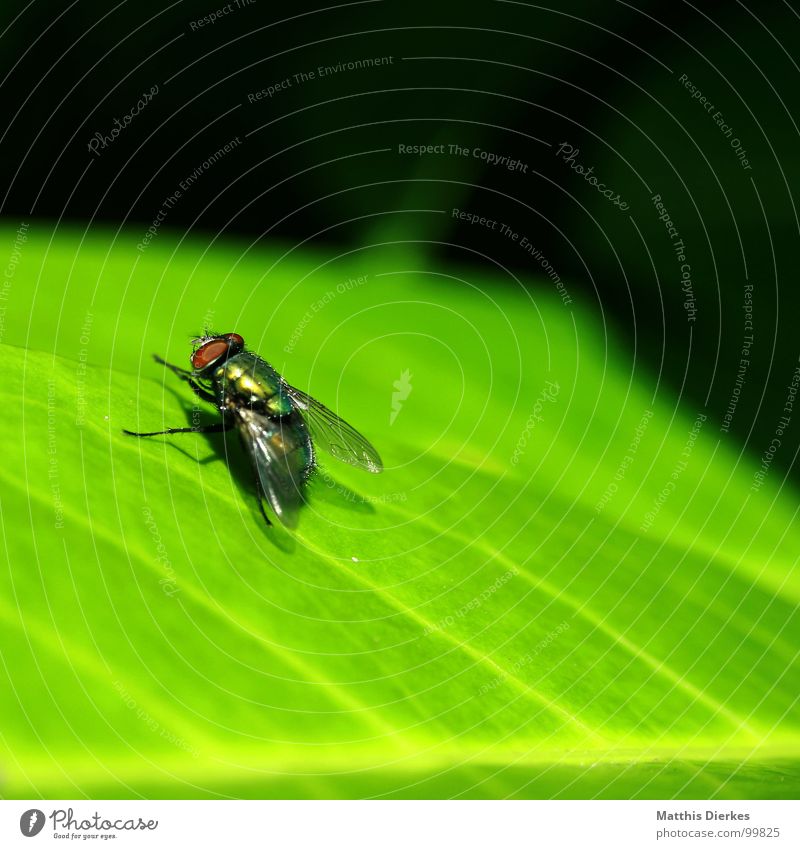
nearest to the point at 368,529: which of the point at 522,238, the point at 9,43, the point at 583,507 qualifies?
the point at 583,507

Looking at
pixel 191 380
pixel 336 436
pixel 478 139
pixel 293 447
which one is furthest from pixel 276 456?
pixel 478 139

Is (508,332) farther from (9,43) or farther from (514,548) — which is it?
(9,43)

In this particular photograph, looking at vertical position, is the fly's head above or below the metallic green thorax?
above

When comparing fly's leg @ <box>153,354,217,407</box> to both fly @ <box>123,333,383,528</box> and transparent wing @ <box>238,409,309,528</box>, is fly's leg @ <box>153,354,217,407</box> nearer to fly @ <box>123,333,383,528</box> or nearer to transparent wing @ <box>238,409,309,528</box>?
fly @ <box>123,333,383,528</box>

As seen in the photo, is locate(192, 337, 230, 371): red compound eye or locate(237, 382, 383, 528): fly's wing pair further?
locate(192, 337, 230, 371): red compound eye

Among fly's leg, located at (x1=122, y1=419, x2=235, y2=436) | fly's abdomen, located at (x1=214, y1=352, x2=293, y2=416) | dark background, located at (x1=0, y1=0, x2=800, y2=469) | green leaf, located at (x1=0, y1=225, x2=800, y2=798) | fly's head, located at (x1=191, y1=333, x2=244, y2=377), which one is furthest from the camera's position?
dark background, located at (x1=0, y1=0, x2=800, y2=469)

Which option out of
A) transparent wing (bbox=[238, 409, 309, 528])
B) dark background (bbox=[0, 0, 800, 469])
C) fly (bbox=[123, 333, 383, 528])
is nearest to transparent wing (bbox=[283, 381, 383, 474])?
fly (bbox=[123, 333, 383, 528])
